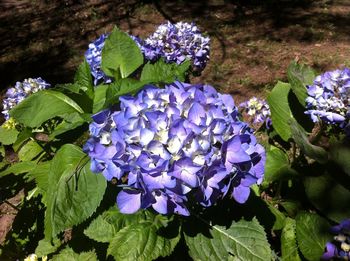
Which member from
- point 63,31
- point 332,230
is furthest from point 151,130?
point 63,31

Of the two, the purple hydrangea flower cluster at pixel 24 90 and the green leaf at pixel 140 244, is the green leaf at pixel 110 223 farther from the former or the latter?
the purple hydrangea flower cluster at pixel 24 90

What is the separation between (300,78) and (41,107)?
3.52ft

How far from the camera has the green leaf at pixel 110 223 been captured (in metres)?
1.36

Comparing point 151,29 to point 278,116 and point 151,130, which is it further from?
point 151,130

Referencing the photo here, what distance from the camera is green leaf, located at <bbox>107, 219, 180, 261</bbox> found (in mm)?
1239

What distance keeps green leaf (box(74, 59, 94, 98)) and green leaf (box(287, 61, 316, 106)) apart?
0.83 metres

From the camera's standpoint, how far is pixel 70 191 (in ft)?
4.04

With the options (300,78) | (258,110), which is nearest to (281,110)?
(300,78)

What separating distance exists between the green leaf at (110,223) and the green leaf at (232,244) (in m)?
0.18

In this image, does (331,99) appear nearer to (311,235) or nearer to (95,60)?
(311,235)

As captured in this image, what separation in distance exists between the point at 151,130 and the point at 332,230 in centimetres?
91

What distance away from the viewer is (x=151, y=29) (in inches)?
212

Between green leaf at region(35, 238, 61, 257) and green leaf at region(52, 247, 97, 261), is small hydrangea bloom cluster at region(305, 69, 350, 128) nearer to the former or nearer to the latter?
green leaf at region(52, 247, 97, 261)

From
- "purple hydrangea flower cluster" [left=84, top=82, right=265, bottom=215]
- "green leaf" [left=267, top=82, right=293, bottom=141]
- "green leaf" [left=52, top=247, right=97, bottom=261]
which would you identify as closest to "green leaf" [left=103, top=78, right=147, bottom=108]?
"purple hydrangea flower cluster" [left=84, top=82, right=265, bottom=215]
